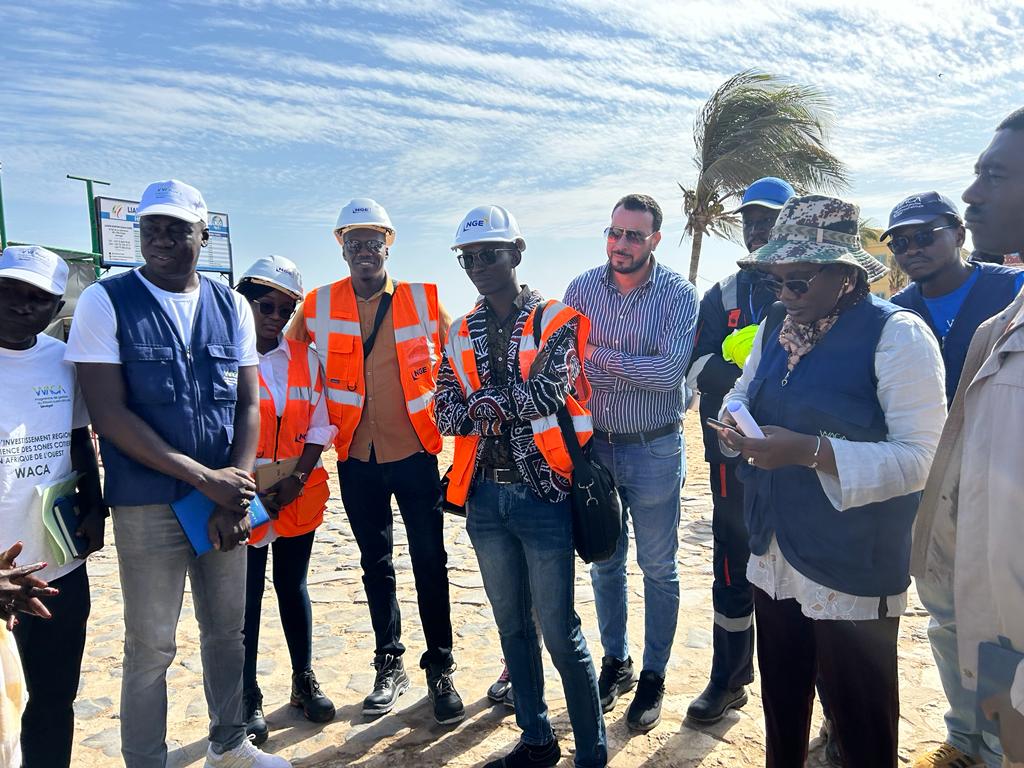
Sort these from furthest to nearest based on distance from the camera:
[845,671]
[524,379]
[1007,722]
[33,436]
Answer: [524,379], [33,436], [845,671], [1007,722]

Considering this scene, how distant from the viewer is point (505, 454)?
120 inches

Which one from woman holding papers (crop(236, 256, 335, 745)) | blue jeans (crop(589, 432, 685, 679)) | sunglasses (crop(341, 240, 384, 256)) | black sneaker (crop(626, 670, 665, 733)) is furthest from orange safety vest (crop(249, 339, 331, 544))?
black sneaker (crop(626, 670, 665, 733))

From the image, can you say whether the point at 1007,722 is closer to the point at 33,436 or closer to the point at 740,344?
the point at 740,344

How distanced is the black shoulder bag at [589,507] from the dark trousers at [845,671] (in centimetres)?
63

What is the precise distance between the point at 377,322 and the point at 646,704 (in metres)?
2.47

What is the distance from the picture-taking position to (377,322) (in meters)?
3.88

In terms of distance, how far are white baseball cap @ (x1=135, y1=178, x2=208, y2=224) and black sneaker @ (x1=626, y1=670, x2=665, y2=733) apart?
3135 millimetres

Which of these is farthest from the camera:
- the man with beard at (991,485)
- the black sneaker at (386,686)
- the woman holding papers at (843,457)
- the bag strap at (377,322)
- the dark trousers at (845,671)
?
the bag strap at (377,322)

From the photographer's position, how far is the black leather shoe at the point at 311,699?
3.72 meters

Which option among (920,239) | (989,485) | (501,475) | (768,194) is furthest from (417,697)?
(920,239)

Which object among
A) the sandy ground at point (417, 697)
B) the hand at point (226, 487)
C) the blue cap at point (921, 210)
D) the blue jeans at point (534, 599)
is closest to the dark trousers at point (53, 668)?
the hand at point (226, 487)

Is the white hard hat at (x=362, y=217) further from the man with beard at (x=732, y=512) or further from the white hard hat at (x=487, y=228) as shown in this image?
the man with beard at (x=732, y=512)

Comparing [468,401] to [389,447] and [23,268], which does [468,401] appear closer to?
[389,447]

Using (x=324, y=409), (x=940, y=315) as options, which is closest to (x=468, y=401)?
(x=324, y=409)
